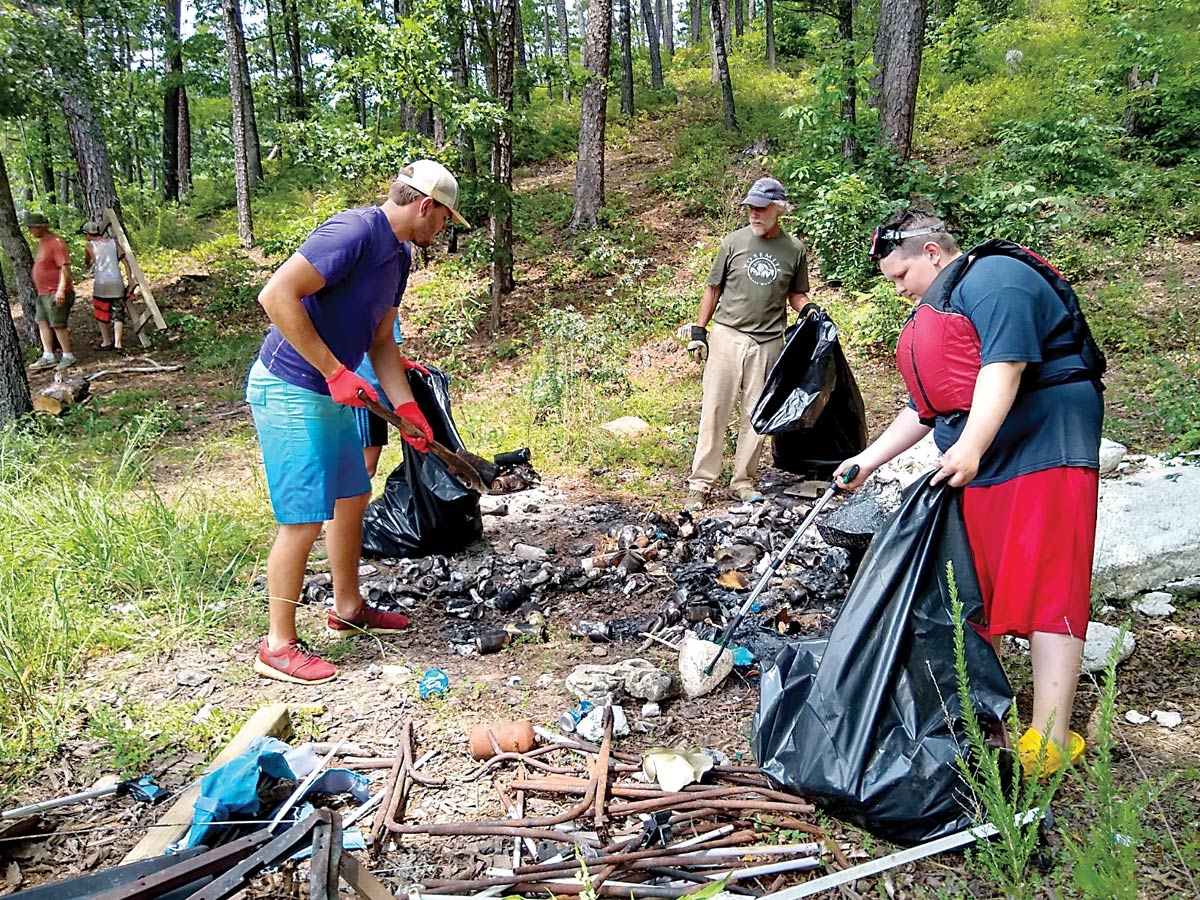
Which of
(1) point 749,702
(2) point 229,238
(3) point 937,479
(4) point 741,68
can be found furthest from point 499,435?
(4) point 741,68

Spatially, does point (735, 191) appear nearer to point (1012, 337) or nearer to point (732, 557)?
point (732, 557)

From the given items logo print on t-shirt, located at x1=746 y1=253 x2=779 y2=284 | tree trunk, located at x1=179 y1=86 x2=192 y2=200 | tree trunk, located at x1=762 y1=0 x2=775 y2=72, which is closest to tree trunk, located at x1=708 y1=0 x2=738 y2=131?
tree trunk, located at x1=762 y1=0 x2=775 y2=72

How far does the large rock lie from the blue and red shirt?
149 cm

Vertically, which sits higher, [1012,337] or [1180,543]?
[1012,337]

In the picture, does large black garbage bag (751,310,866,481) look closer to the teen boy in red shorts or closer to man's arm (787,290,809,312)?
man's arm (787,290,809,312)

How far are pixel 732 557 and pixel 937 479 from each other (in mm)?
1892

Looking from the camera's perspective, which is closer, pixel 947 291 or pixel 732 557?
pixel 947 291

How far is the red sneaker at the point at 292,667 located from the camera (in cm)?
306

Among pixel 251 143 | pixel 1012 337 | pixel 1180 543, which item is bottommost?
pixel 1180 543

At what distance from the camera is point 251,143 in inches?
734

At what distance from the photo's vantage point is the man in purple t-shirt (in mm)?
2734

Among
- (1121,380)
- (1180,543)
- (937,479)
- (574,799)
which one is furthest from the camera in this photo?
(1121,380)

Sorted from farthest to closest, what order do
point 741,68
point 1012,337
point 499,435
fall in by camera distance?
point 741,68, point 499,435, point 1012,337

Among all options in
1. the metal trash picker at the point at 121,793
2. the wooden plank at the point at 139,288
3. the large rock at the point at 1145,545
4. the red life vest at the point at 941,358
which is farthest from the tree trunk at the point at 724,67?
the metal trash picker at the point at 121,793
